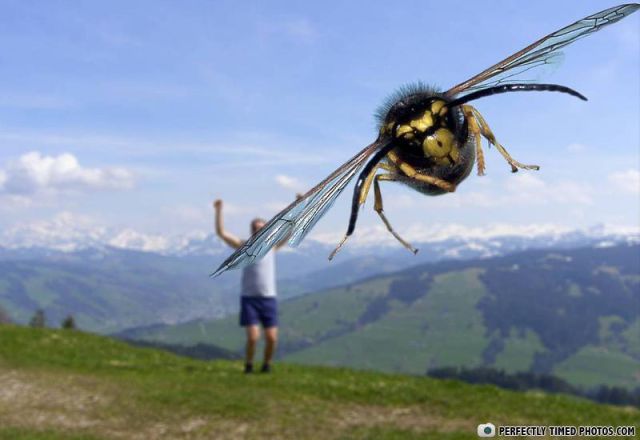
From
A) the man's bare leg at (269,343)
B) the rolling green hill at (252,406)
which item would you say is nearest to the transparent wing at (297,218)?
the rolling green hill at (252,406)

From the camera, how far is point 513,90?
47.3 inches

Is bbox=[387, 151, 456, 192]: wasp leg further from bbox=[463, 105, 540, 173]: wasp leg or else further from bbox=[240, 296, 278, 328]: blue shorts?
bbox=[240, 296, 278, 328]: blue shorts

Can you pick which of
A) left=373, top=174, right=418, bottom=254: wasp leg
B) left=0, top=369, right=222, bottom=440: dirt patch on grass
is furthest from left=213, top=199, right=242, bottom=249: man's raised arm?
left=373, top=174, right=418, bottom=254: wasp leg

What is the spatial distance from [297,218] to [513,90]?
0.50m

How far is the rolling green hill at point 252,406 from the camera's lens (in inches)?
516

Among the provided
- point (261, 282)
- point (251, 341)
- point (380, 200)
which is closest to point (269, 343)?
point (251, 341)

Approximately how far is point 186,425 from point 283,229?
1337 centimetres

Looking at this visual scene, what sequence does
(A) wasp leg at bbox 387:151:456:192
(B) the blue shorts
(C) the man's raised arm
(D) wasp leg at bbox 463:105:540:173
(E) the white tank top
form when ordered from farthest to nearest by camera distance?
1. (B) the blue shorts
2. (E) the white tank top
3. (C) the man's raised arm
4. (D) wasp leg at bbox 463:105:540:173
5. (A) wasp leg at bbox 387:151:456:192

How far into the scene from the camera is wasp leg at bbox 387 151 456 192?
3.50ft

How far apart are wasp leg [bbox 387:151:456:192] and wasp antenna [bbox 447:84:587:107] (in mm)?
179

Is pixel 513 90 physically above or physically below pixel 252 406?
above

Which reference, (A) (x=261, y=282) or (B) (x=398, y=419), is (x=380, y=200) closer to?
(B) (x=398, y=419)

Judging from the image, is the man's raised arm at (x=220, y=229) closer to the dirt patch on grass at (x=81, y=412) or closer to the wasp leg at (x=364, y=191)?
the dirt patch on grass at (x=81, y=412)

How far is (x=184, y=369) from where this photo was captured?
794 inches
